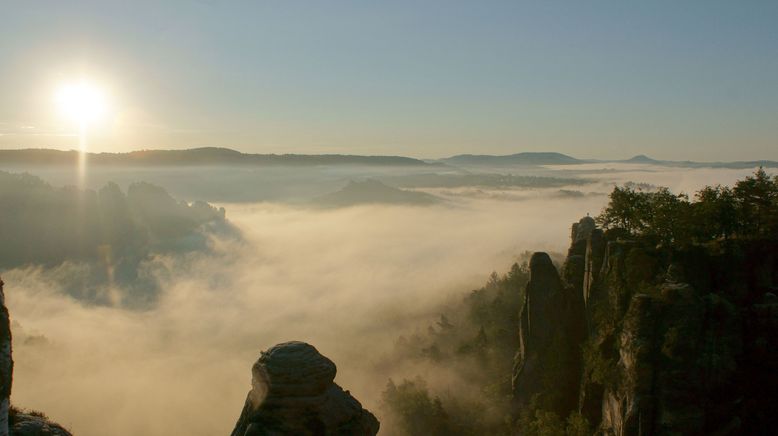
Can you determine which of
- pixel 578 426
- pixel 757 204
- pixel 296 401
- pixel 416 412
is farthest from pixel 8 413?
pixel 416 412

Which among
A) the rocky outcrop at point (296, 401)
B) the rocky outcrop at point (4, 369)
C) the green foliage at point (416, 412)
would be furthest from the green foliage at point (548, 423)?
the rocky outcrop at point (4, 369)

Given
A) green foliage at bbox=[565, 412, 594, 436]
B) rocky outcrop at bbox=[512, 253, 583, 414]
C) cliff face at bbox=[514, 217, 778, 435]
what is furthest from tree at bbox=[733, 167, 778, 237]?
green foliage at bbox=[565, 412, 594, 436]

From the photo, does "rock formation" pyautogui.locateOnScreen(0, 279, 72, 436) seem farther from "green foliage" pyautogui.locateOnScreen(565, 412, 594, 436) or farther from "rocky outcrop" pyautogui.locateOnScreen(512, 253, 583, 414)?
"rocky outcrop" pyautogui.locateOnScreen(512, 253, 583, 414)

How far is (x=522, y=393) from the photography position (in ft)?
175

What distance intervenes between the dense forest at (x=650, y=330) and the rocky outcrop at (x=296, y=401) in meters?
20.5

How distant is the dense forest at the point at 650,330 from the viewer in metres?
33.8

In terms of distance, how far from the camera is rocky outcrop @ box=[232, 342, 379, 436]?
27281mm

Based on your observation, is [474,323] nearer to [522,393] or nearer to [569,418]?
[522,393]

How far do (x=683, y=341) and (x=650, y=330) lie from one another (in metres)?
2.04

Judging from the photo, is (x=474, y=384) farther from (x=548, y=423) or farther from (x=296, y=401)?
(x=296, y=401)

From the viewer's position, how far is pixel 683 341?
33.9m

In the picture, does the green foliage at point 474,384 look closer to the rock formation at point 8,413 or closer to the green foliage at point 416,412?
the green foliage at point 416,412

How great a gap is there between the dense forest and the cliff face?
7 centimetres

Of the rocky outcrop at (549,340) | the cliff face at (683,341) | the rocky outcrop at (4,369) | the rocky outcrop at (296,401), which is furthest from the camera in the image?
the rocky outcrop at (549,340)
